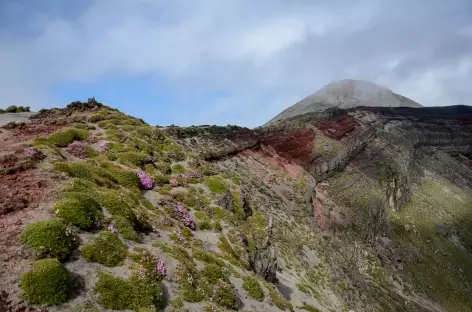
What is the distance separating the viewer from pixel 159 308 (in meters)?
17.8

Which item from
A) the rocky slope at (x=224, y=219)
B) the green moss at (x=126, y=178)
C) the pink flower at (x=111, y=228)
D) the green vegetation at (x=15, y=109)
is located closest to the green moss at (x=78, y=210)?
the rocky slope at (x=224, y=219)

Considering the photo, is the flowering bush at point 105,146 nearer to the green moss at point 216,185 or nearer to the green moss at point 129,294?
the green moss at point 216,185

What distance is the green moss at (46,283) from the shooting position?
47.8 ft

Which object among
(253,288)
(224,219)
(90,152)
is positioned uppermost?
(90,152)

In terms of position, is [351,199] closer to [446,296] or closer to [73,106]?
[446,296]

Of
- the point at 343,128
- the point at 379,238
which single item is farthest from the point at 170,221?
the point at 343,128

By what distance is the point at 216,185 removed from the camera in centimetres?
3856

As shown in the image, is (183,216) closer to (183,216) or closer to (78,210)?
(183,216)

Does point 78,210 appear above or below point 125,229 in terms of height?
above

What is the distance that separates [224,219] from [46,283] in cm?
1947

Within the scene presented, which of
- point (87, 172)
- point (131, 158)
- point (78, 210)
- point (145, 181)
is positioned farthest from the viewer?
point (131, 158)

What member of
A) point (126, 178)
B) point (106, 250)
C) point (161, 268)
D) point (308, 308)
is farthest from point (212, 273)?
point (126, 178)

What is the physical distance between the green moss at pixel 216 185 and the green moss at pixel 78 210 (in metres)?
17.2

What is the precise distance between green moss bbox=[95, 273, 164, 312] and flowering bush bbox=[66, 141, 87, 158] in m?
16.1
